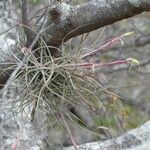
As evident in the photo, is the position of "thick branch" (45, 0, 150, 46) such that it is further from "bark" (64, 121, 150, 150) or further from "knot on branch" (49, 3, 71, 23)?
"bark" (64, 121, 150, 150)

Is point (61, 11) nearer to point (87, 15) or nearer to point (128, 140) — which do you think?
point (87, 15)

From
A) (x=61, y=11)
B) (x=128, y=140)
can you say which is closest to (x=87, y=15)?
(x=61, y=11)

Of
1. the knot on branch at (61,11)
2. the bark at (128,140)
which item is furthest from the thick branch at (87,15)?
the bark at (128,140)

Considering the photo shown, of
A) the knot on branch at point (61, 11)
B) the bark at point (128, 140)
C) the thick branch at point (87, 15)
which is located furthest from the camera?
the bark at point (128, 140)

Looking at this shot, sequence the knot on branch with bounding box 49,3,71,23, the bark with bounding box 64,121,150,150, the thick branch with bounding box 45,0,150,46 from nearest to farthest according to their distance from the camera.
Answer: the thick branch with bounding box 45,0,150,46, the knot on branch with bounding box 49,3,71,23, the bark with bounding box 64,121,150,150

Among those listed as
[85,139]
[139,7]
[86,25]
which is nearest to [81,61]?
[86,25]

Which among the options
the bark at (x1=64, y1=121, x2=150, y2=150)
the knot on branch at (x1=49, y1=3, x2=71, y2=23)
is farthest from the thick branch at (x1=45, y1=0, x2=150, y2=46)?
the bark at (x1=64, y1=121, x2=150, y2=150)

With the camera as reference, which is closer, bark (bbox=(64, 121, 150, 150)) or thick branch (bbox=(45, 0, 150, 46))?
thick branch (bbox=(45, 0, 150, 46))

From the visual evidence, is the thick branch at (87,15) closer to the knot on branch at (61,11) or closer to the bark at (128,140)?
the knot on branch at (61,11)

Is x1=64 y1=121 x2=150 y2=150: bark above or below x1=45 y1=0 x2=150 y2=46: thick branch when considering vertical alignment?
below
